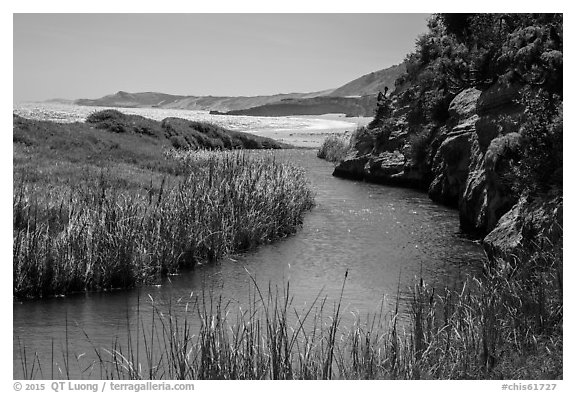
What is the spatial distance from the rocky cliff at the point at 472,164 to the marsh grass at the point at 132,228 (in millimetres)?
5860

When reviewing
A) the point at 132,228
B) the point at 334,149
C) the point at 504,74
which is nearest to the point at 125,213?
the point at 132,228

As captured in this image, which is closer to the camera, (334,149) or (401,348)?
(401,348)

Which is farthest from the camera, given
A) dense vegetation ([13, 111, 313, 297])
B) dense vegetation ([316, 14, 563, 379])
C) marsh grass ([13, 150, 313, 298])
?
dense vegetation ([13, 111, 313, 297])

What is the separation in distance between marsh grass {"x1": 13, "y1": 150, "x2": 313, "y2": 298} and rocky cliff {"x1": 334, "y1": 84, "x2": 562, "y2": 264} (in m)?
5.86

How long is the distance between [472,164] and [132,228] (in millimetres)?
11689

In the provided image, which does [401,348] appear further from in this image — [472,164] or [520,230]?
[472,164]

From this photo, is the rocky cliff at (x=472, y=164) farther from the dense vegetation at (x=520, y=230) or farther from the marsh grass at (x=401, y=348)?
the marsh grass at (x=401, y=348)

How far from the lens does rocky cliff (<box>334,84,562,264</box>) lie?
13578 mm

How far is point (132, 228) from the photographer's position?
14.6m

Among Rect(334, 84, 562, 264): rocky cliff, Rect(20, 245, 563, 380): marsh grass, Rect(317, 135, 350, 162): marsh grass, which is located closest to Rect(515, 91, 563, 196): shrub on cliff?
Rect(334, 84, 562, 264): rocky cliff

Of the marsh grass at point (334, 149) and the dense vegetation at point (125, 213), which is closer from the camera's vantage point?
the dense vegetation at point (125, 213)

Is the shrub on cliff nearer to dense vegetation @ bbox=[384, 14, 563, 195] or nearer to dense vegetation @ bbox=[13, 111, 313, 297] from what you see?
dense vegetation @ bbox=[384, 14, 563, 195]

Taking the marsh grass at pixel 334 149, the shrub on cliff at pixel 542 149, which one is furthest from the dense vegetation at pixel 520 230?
the marsh grass at pixel 334 149

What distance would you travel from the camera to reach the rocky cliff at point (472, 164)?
44.5 feet
